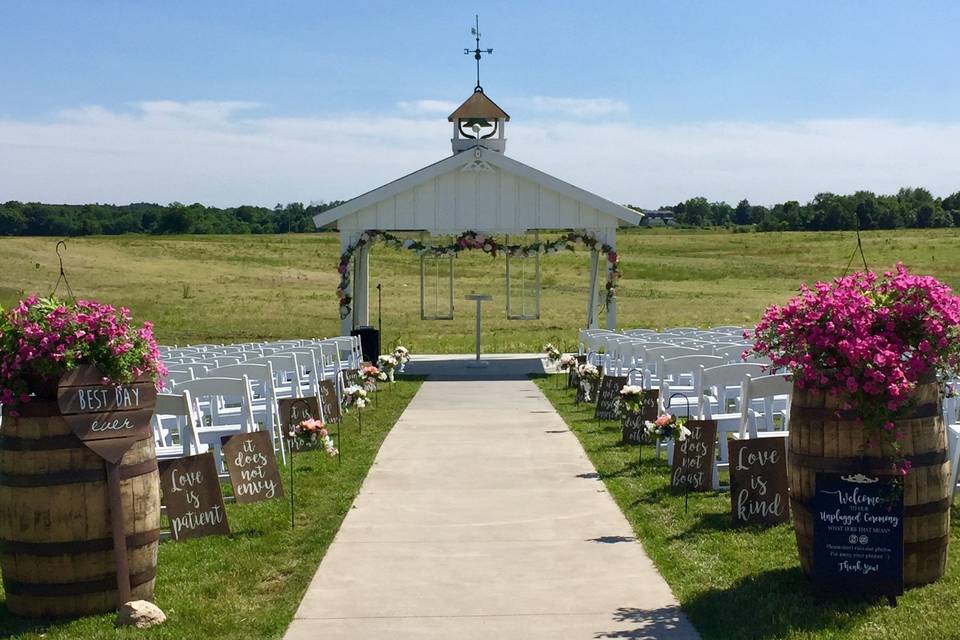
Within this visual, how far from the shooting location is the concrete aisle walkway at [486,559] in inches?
241

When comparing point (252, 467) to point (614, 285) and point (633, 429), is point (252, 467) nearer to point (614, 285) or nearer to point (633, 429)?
point (633, 429)

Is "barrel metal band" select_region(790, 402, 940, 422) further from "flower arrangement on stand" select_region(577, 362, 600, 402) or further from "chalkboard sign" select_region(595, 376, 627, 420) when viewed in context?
"flower arrangement on stand" select_region(577, 362, 600, 402)

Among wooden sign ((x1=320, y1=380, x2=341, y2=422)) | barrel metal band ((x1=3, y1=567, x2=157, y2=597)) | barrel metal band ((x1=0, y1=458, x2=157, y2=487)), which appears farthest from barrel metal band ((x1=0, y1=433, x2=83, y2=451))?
wooden sign ((x1=320, y1=380, x2=341, y2=422))

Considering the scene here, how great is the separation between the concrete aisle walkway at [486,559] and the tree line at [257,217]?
8323cm

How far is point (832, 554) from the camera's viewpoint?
631 cm

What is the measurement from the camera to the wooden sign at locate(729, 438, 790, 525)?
26.8 feet

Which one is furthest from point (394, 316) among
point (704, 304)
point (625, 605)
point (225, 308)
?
point (625, 605)

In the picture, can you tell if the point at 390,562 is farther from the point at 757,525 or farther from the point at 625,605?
the point at 757,525

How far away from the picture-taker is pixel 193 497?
26.2 ft

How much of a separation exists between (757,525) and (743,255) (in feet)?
241

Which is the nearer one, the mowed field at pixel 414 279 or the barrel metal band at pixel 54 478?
the barrel metal band at pixel 54 478

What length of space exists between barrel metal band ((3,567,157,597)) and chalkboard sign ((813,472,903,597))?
3.79 meters

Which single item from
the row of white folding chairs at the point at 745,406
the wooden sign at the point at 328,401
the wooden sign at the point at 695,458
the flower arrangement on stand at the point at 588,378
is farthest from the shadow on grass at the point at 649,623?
the flower arrangement on stand at the point at 588,378

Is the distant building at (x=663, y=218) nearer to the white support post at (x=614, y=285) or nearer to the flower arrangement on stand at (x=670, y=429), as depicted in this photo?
the white support post at (x=614, y=285)
